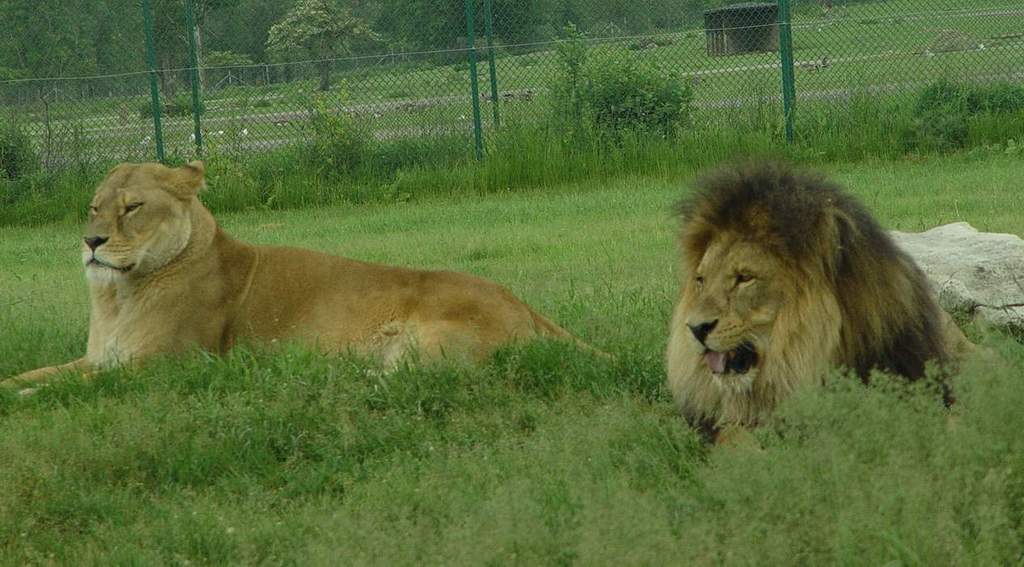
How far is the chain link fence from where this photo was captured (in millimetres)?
15031

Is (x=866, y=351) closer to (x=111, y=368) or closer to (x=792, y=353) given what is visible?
(x=792, y=353)

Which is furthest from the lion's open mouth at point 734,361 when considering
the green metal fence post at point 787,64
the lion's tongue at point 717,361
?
the green metal fence post at point 787,64

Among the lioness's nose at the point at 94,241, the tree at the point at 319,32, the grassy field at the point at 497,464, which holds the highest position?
the tree at the point at 319,32

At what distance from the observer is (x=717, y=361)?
514 cm

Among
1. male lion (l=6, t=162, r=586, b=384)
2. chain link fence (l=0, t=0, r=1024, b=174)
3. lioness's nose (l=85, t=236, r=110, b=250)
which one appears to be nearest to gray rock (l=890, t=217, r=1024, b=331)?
male lion (l=6, t=162, r=586, b=384)

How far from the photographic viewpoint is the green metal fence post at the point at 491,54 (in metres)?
15.3

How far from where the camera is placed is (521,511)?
13.9 ft

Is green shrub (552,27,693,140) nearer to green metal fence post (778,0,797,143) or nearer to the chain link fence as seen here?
the chain link fence

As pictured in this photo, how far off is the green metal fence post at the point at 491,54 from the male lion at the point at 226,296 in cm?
834

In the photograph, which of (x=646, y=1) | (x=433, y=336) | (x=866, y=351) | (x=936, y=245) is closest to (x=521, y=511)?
(x=866, y=351)

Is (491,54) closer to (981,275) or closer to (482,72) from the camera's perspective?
(482,72)

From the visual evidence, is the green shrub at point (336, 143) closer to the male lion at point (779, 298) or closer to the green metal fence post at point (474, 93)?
the green metal fence post at point (474, 93)

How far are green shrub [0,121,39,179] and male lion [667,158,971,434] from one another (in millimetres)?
11257

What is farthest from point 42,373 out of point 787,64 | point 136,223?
point 787,64
